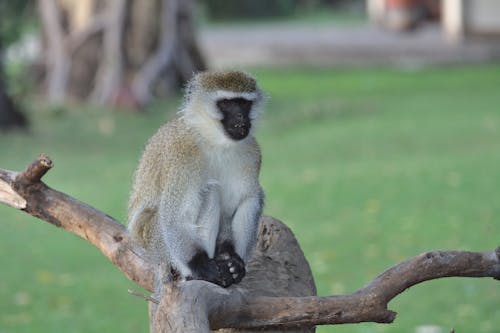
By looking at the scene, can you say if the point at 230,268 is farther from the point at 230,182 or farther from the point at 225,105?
the point at 225,105

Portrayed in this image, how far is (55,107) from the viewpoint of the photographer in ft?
49.5

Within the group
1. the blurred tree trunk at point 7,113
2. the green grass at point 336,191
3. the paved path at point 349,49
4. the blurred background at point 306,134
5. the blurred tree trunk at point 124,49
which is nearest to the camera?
the green grass at point 336,191

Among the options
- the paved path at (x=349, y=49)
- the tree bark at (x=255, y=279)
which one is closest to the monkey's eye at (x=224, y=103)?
the tree bark at (x=255, y=279)

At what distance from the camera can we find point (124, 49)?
623 inches

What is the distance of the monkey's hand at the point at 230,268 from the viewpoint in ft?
14.0

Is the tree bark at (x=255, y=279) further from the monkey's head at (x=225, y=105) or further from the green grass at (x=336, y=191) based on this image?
the green grass at (x=336, y=191)

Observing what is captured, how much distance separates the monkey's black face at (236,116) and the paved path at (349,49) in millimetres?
14840

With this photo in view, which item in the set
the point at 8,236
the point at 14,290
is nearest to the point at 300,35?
the point at 8,236

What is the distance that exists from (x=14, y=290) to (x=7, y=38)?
6.35 m

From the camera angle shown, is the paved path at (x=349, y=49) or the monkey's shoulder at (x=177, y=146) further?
the paved path at (x=349, y=49)

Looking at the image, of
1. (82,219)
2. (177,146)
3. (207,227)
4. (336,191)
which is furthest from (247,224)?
(336,191)

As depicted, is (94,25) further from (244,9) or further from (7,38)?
(244,9)

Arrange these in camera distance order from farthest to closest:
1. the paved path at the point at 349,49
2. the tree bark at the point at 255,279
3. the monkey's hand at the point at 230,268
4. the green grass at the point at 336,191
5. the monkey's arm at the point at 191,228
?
the paved path at the point at 349,49, the green grass at the point at 336,191, the monkey's arm at the point at 191,228, the monkey's hand at the point at 230,268, the tree bark at the point at 255,279

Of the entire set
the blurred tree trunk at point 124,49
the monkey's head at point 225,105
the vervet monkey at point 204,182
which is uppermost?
the blurred tree trunk at point 124,49
